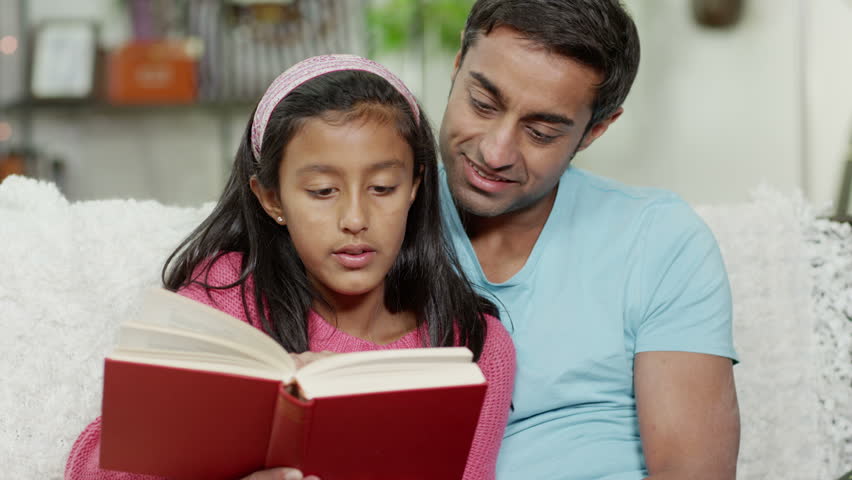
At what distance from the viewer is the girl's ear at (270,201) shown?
130cm

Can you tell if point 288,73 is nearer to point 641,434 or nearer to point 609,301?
point 609,301

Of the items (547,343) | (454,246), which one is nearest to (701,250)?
(547,343)

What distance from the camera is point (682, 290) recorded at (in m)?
1.41

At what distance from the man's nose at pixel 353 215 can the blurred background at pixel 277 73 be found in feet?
6.61

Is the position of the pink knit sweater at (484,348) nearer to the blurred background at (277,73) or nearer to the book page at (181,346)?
the book page at (181,346)

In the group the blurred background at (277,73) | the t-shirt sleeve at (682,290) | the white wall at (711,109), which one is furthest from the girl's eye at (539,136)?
the white wall at (711,109)

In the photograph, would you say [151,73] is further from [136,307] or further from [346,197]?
[346,197]

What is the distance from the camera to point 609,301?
1.44m

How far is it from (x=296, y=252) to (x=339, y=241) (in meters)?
0.20

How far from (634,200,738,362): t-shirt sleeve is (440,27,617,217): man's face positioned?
204 mm

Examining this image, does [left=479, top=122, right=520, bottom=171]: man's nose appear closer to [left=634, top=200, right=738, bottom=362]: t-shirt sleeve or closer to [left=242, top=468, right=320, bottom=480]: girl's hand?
[left=634, top=200, right=738, bottom=362]: t-shirt sleeve

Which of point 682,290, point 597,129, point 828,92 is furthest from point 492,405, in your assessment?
point 828,92

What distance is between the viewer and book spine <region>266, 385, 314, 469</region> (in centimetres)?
87

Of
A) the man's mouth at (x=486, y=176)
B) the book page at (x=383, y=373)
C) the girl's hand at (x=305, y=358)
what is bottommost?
the girl's hand at (x=305, y=358)
